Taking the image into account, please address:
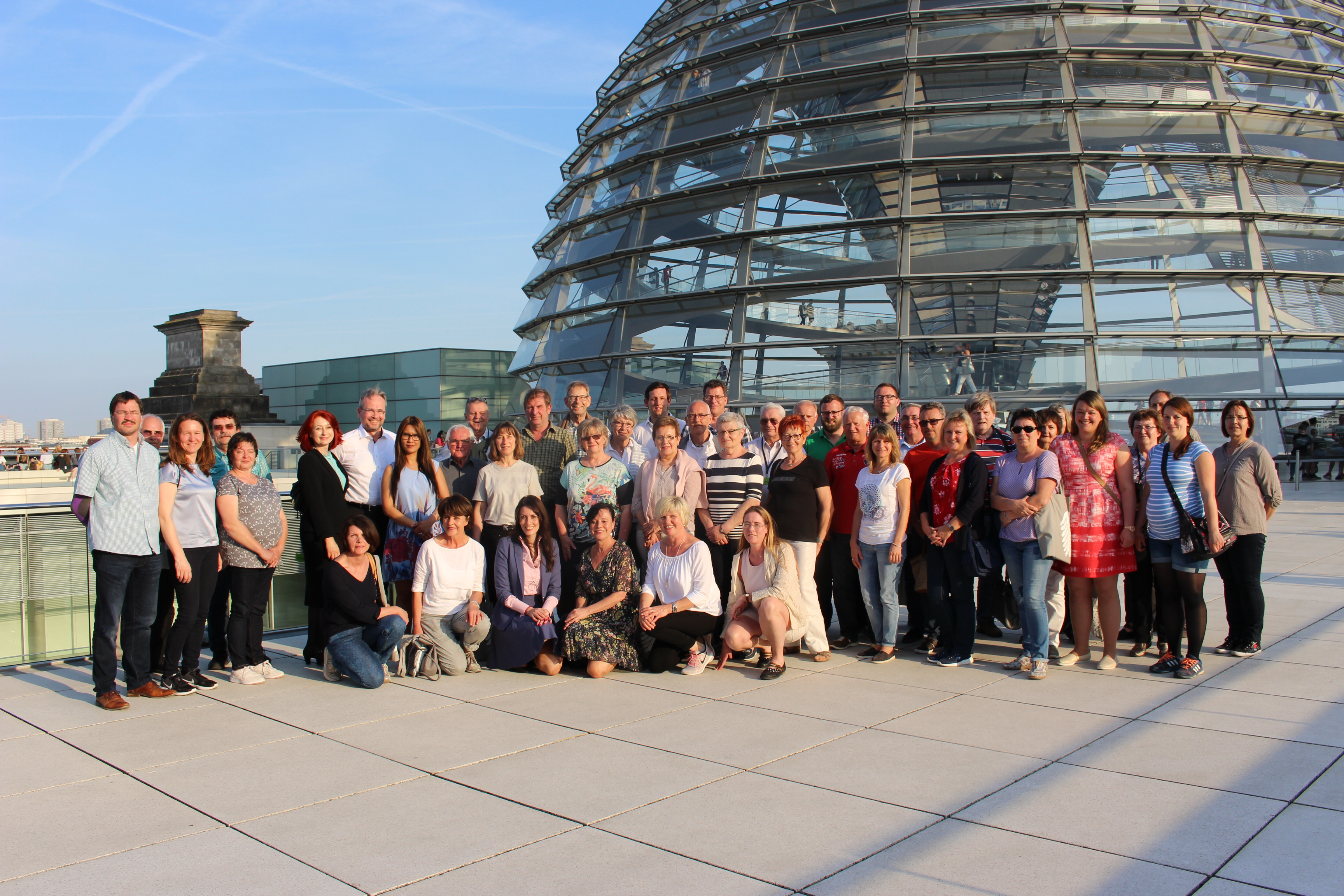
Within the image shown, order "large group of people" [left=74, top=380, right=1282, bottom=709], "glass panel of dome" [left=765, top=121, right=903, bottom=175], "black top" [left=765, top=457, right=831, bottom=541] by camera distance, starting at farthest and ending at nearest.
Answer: "glass panel of dome" [left=765, top=121, right=903, bottom=175] → "black top" [left=765, top=457, right=831, bottom=541] → "large group of people" [left=74, top=380, right=1282, bottom=709]

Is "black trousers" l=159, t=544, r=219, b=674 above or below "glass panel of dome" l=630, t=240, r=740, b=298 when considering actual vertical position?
below

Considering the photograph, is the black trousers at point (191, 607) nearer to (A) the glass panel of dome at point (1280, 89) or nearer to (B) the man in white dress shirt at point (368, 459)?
(B) the man in white dress shirt at point (368, 459)

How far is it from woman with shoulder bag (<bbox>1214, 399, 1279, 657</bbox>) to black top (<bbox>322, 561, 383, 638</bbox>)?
590 cm

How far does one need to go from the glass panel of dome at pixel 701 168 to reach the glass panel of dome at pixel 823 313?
2.43 metres

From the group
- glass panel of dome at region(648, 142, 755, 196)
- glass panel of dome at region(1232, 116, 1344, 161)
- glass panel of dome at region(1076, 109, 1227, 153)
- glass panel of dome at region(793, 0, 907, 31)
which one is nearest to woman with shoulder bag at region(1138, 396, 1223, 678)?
glass panel of dome at region(1076, 109, 1227, 153)

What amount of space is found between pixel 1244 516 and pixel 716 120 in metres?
12.6

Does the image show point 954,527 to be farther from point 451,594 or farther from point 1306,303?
point 1306,303

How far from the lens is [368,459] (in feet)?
23.6

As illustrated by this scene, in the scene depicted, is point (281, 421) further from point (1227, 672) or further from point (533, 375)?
point (1227, 672)

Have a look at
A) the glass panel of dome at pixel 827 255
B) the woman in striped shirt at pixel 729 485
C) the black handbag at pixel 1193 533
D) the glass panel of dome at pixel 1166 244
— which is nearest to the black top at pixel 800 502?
the woman in striped shirt at pixel 729 485

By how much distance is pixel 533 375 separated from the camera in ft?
62.8

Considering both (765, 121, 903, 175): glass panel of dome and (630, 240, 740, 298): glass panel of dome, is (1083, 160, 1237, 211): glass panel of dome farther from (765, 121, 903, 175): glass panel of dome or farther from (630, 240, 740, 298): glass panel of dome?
(630, 240, 740, 298): glass panel of dome

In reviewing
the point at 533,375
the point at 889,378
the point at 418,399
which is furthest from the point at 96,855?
the point at 418,399

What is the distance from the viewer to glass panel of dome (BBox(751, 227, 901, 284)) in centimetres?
1473
